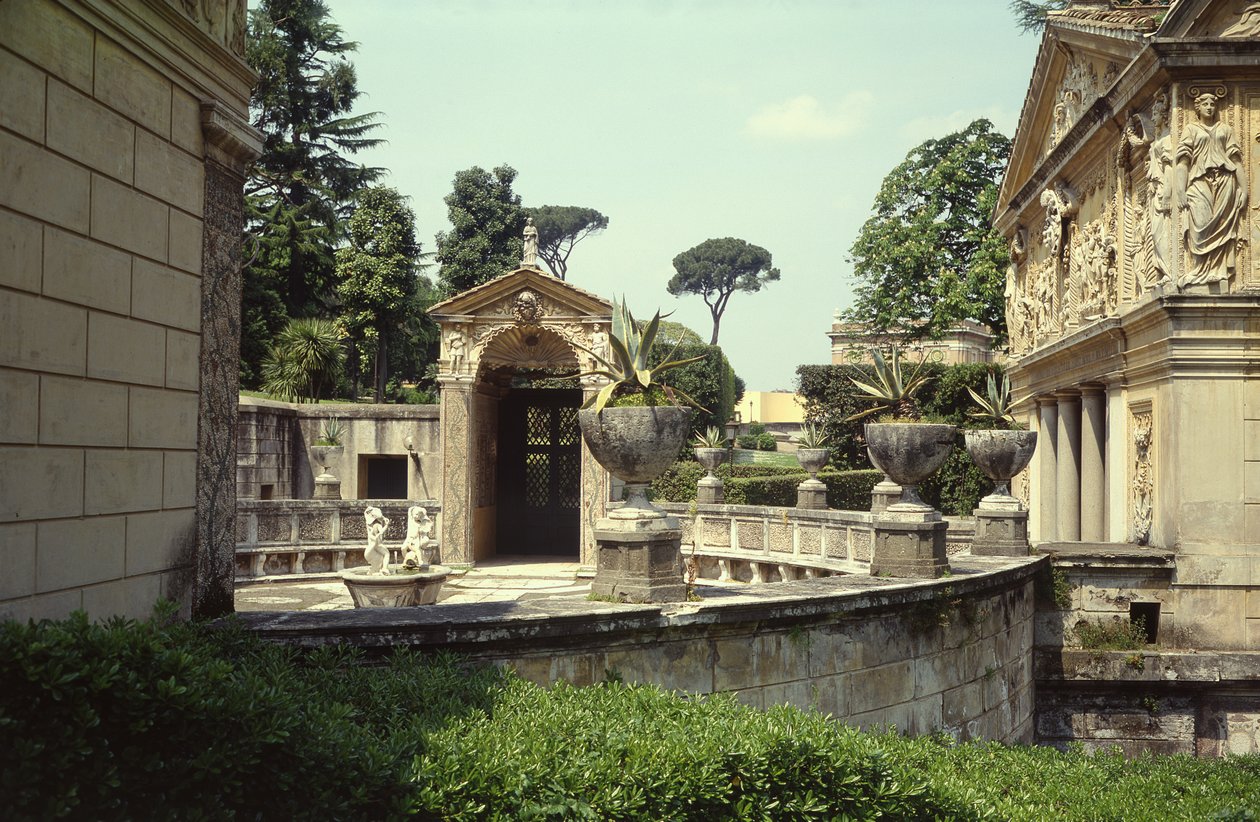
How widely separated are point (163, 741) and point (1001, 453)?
1043 centimetres

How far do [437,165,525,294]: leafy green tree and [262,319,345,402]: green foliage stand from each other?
16784 millimetres

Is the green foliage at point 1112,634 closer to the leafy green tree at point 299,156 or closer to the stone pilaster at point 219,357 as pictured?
the stone pilaster at point 219,357

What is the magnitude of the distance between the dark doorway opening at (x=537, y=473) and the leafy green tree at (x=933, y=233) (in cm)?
1143

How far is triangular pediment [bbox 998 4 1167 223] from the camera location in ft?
47.2

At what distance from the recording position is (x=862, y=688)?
8.26 m

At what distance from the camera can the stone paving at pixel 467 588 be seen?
14.7 meters

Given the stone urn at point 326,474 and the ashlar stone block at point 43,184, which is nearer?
the ashlar stone block at point 43,184

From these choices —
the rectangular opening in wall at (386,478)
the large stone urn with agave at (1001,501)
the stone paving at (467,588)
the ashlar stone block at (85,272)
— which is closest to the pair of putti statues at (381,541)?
the stone paving at (467,588)

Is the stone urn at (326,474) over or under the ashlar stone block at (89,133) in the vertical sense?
under

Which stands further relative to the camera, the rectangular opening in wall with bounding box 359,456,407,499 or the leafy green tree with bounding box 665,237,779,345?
the leafy green tree with bounding box 665,237,779,345

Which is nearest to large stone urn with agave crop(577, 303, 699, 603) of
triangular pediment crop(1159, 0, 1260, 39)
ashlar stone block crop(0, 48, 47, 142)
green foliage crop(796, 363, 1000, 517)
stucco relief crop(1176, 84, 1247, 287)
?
ashlar stone block crop(0, 48, 47, 142)

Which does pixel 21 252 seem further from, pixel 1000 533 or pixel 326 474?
pixel 326 474

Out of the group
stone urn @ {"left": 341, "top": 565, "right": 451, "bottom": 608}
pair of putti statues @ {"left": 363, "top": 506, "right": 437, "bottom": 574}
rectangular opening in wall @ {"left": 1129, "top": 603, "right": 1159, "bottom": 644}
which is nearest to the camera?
stone urn @ {"left": 341, "top": 565, "right": 451, "bottom": 608}

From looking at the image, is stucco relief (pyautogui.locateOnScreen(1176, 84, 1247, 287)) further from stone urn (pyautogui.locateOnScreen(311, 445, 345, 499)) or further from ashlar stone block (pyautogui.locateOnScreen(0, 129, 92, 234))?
stone urn (pyautogui.locateOnScreen(311, 445, 345, 499))
